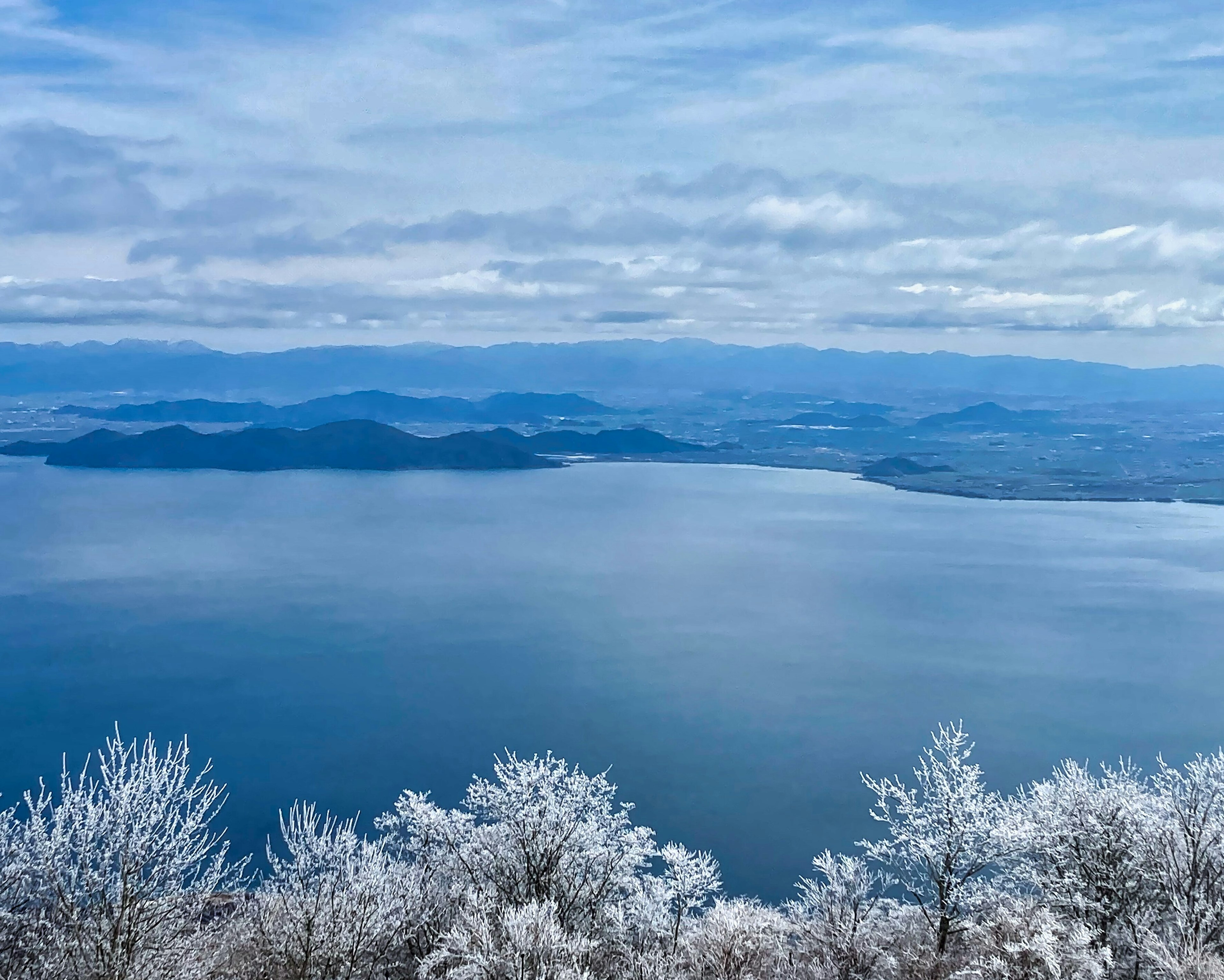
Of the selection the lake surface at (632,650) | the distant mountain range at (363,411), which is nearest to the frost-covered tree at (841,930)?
the lake surface at (632,650)

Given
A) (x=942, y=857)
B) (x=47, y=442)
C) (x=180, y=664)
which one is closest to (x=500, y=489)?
(x=180, y=664)

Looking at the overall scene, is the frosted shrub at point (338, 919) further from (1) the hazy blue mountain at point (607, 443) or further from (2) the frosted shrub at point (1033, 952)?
(1) the hazy blue mountain at point (607, 443)

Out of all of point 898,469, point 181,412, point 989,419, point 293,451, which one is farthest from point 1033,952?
point 181,412

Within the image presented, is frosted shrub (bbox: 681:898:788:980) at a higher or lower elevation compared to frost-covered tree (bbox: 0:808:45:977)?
lower

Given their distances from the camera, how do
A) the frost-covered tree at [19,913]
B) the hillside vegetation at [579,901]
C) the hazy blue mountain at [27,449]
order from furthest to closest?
the hazy blue mountain at [27,449] < the frost-covered tree at [19,913] < the hillside vegetation at [579,901]

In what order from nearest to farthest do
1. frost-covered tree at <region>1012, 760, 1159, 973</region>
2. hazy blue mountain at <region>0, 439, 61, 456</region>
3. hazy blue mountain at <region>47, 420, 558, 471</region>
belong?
frost-covered tree at <region>1012, 760, 1159, 973</region>
hazy blue mountain at <region>47, 420, 558, 471</region>
hazy blue mountain at <region>0, 439, 61, 456</region>

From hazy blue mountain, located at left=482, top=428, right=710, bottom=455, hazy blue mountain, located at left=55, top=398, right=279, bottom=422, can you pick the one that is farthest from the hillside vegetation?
hazy blue mountain, located at left=55, top=398, right=279, bottom=422

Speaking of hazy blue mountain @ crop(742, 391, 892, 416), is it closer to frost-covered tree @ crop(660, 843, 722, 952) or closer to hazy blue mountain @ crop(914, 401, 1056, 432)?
hazy blue mountain @ crop(914, 401, 1056, 432)
